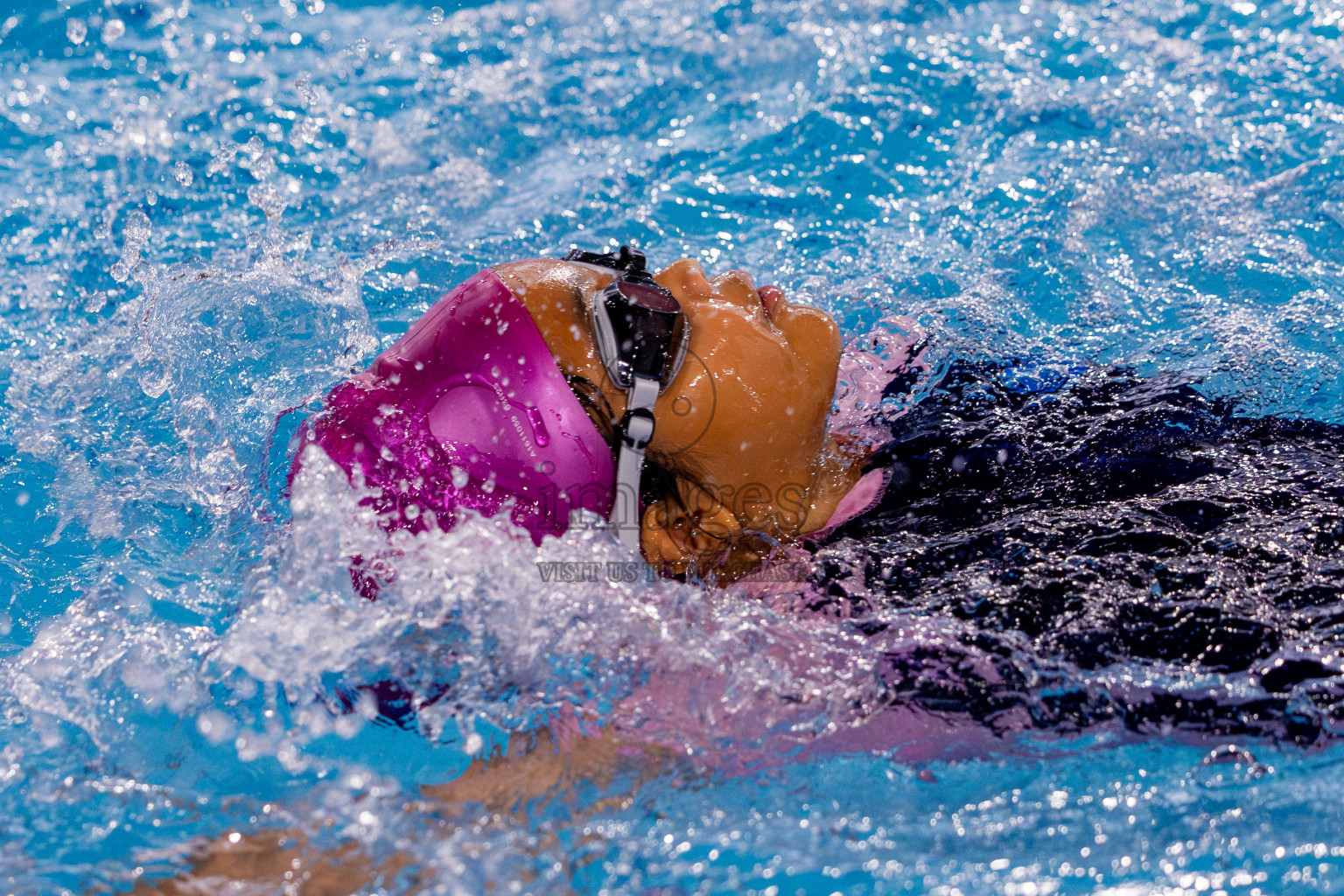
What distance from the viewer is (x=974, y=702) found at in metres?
2.07

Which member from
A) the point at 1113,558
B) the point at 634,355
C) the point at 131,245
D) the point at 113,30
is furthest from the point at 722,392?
the point at 113,30

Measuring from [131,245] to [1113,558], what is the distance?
3820 mm

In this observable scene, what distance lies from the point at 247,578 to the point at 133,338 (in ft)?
4.85

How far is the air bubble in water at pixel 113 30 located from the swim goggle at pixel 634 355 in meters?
4.99

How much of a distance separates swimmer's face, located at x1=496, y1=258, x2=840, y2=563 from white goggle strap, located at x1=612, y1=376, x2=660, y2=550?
0.11 ft

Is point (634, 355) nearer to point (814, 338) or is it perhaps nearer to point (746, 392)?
point (746, 392)

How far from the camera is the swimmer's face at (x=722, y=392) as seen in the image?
6.95ft

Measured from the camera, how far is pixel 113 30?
5.66m

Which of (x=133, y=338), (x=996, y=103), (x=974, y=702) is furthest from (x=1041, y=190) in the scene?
(x=133, y=338)

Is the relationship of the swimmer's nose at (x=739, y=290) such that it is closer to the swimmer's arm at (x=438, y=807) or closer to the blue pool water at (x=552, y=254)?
the blue pool water at (x=552, y=254)

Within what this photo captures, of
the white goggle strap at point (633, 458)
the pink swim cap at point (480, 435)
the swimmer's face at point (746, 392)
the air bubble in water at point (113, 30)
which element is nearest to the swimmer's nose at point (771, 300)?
the swimmer's face at point (746, 392)

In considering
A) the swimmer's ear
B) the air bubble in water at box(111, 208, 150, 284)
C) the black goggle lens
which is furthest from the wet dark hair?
the air bubble in water at box(111, 208, 150, 284)

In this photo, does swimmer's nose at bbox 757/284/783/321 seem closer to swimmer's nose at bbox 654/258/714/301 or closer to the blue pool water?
swimmer's nose at bbox 654/258/714/301

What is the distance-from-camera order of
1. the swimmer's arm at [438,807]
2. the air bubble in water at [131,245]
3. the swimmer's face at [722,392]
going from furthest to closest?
the air bubble in water at [131,245] < the swimmer's face at [722,392] < the swimmer's arm at [438,807]
